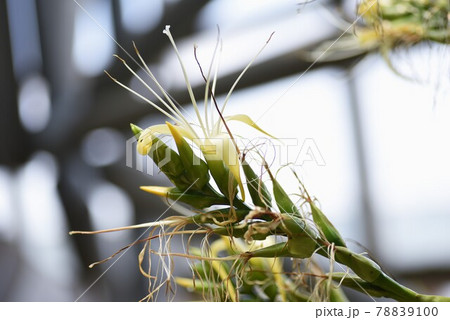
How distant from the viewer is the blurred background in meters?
0.66

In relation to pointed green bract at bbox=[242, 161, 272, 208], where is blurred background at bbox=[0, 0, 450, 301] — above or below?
above

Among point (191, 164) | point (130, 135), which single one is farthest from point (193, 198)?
point (130, 135)

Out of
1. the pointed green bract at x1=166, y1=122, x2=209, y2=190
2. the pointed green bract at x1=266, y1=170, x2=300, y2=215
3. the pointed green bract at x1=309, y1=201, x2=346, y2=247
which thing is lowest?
the pointed green bract at x1=309, y1=201, x2=346, y2=247

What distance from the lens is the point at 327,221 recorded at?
0.51 ft

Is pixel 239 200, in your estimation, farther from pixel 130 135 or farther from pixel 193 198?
pixel 130 135

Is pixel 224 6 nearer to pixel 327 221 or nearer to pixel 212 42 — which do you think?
pixel 212 42

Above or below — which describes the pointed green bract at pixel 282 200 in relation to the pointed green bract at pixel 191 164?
below

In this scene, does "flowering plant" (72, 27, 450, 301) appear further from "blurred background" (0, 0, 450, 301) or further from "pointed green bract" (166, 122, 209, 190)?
"blurred background" (0, 0, 450, 301)

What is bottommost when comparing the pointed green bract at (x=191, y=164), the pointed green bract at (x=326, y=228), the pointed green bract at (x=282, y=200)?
the pointed green bract at (x=326, y=228)

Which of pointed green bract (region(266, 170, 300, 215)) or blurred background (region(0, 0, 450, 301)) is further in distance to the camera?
blurred background (region(0, 0, 450, 301))

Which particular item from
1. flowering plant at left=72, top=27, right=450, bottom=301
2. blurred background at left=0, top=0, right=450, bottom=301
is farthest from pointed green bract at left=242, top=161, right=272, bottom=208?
blurred background at left=0, top=0, right=450, bottom=301

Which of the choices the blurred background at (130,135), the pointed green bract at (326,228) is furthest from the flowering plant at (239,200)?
the blurred background at (130,135)

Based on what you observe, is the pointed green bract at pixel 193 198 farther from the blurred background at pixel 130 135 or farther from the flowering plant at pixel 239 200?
the blurred background at pixel 130 135

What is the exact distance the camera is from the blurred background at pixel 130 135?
26.1 inches
